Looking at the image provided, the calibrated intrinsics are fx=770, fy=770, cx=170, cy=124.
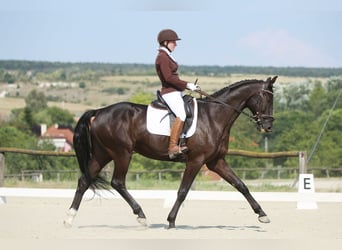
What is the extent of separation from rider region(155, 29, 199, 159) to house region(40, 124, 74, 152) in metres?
59.7

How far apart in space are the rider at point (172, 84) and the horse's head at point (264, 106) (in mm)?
809

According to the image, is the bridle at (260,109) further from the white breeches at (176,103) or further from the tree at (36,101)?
the tree at (36,101)

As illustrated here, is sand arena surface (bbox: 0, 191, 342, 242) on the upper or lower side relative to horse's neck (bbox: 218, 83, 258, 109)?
lower

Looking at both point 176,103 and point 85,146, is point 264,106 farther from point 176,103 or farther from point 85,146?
point 85,146

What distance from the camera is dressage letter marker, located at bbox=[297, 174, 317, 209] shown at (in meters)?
11.4

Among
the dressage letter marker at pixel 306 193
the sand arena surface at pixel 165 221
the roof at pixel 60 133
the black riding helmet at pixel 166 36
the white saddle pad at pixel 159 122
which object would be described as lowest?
the sand arena surface at pixel 165 221

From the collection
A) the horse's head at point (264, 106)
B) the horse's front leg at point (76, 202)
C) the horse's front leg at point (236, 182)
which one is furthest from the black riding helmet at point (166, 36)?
the horse's front leg at point (76, 202)

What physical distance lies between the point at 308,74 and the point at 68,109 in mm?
30836

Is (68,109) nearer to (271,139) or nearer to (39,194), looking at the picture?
(271,139)

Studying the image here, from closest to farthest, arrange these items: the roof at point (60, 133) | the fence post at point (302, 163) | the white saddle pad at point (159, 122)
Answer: the white saddle pad at point (159, 122), the fence post at point (302, 163), the roof at point (60, 133)

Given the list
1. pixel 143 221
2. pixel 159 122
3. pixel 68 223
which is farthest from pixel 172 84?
pixel 68 223

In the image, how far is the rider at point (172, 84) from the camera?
8.54 metres

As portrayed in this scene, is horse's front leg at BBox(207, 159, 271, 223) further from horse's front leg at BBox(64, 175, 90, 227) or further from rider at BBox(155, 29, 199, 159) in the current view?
horse's front leg at BBox(64, 175, 90, 227)

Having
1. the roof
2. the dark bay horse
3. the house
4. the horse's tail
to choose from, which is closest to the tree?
the house
